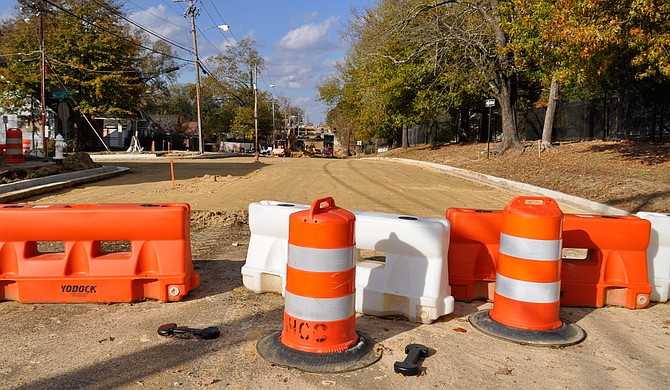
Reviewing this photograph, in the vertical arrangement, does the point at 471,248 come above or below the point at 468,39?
below

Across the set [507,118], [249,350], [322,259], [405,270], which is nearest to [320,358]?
[249,350]

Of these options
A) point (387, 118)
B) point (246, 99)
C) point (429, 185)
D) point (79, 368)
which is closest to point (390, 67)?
point (387, 118)

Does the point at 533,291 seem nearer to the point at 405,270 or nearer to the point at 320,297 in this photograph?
the point at 405,270

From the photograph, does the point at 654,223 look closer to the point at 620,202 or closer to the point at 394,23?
the point at 620,202

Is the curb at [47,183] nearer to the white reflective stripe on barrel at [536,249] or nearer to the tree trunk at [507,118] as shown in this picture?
the white reflective stripe on barrel at [536,249]

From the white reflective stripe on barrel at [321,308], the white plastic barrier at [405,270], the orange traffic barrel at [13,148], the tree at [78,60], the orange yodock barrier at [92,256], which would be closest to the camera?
the white reflective stripe on barrel at [321,308]

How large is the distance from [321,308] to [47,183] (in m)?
13.2

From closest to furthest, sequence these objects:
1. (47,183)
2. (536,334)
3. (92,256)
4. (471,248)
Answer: (536,334) < (92,256) < (471,248) < (47,183)

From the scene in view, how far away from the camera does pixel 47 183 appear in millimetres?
14453

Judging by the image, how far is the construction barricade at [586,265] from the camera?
17.4 ft

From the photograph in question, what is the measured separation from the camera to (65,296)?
16.8 ft

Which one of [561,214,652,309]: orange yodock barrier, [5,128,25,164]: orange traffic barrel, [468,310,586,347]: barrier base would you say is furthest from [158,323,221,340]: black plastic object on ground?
[5,128,25,164]: orange traffic barrel

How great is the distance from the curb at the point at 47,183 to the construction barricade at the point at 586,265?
10470 mm

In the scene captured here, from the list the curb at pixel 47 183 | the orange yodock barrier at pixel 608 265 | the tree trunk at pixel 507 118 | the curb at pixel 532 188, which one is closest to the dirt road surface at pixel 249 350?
the orange yodock barrier at pixel 608 265
